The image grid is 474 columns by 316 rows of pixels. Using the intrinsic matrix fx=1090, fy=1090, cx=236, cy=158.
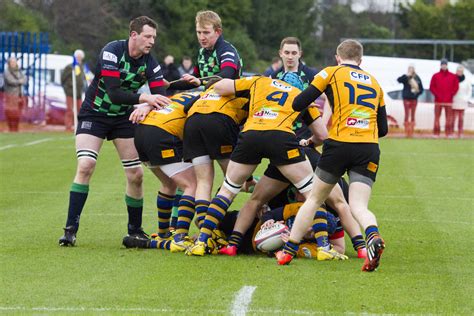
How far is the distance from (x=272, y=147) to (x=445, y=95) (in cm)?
2084

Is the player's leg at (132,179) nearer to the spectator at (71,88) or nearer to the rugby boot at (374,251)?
the rugby boot at (374,251)

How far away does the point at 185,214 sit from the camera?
998 centimetres

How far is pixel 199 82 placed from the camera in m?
10.5

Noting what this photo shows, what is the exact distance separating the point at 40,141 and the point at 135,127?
15.1 m

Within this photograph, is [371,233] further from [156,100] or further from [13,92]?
[13,92]

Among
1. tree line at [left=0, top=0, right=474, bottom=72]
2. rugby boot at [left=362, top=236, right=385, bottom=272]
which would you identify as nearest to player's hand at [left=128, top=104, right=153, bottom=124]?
rugby boot at [left=362, top=236, right=385, bottom=272]

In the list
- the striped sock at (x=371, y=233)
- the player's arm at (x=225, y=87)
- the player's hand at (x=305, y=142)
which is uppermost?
the player's arm at (x=225, y=87)

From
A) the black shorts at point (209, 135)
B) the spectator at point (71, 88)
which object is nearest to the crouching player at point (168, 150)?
the black shorts at point (209, 135)

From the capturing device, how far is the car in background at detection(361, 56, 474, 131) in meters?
30.0

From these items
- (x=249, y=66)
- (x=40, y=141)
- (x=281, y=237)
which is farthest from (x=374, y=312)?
(x=249, y=66)

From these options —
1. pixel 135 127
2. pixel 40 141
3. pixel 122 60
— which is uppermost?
pixel 122 60

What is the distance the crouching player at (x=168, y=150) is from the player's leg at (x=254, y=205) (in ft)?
1.45

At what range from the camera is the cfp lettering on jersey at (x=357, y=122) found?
8.80m

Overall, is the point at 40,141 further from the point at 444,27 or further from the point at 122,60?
the point at 444,27
